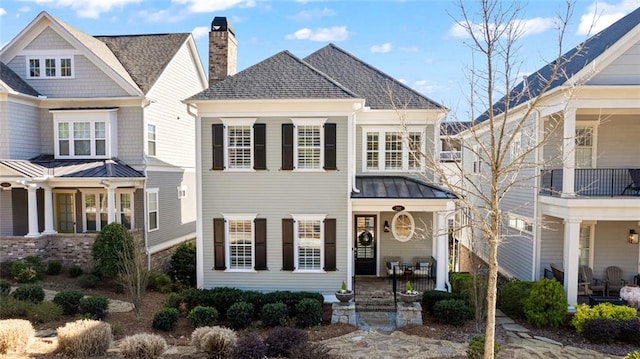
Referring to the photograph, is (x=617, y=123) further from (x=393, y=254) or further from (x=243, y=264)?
(x=243, y=264)

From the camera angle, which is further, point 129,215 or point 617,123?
point 129,215

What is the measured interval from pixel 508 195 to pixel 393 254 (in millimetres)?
6310

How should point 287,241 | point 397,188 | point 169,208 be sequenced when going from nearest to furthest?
1. point 287,241
2. point 397,188
3. point 169,208

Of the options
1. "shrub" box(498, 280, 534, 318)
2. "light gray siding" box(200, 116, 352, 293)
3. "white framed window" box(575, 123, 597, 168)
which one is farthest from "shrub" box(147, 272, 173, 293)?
"white framed window" box(575, 123, 597, 168)

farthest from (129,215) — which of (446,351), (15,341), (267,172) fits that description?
(446,351)

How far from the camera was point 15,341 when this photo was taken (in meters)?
8.15

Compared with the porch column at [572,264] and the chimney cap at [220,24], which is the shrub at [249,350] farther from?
the chimney cap at [220,24]

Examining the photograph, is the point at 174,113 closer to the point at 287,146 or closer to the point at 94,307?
the point at 287,146

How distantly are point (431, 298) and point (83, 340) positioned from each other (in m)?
9.33

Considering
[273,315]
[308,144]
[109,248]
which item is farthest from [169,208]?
[273,315]

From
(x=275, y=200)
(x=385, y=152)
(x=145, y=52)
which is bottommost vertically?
(x=275, y=200)

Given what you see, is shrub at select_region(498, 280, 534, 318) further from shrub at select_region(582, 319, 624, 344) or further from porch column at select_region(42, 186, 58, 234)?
porch column at select_region(42, 186, 58, 234)

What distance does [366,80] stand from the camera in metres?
15.9

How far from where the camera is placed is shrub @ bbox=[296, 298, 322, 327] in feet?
36.7
